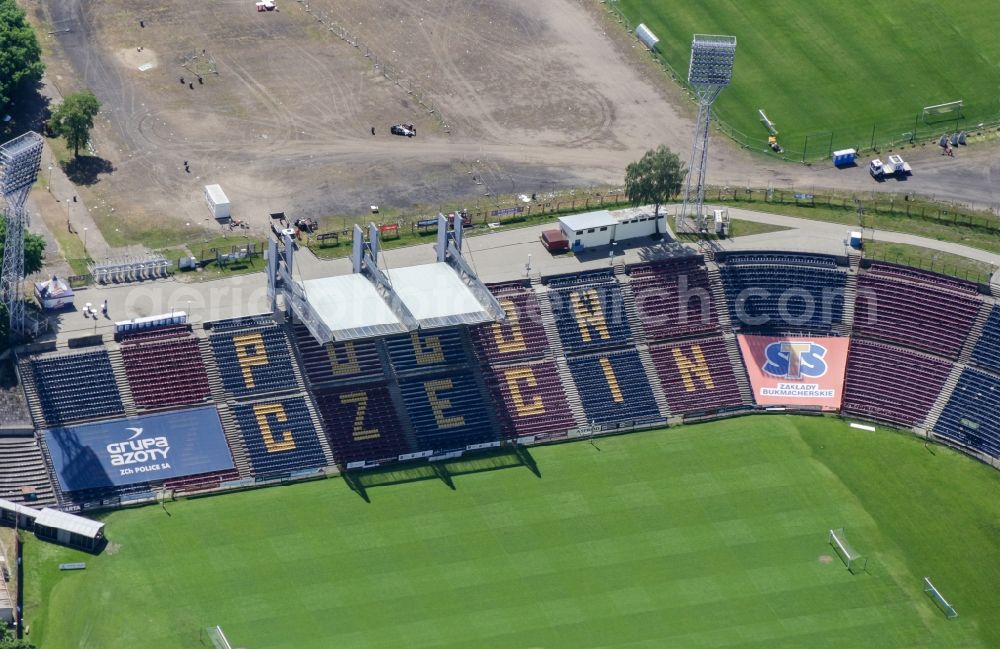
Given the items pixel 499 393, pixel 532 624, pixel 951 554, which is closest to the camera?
pixel 532 624

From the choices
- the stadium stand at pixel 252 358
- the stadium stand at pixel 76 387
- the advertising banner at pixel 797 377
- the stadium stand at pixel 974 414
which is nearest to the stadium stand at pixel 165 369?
the stadium stand at pixel 76 387

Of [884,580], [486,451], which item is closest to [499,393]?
[486,451]

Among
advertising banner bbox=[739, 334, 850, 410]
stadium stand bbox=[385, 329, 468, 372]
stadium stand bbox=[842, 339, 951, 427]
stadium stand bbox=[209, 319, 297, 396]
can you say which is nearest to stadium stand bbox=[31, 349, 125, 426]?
stadium stand bbox=[209, 319, 297, 396]

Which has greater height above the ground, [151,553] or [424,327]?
[424,327]

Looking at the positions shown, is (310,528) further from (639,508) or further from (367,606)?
(639,508)

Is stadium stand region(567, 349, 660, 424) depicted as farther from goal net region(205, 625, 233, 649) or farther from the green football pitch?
goal net region(205, 625, 233, 649)

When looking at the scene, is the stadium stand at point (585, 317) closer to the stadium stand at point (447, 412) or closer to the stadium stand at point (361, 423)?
the stadium stand at point (447, 412)
